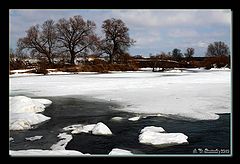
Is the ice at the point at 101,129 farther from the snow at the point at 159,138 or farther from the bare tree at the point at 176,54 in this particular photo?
the bare tree at the point at 176,54

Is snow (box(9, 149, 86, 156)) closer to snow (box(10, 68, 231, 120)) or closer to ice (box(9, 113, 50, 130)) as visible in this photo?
ice (box(9, 113, 50, 130))

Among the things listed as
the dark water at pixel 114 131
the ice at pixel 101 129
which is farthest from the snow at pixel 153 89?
the ice at pixel 101 129

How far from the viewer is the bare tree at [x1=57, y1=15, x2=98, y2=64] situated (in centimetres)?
428

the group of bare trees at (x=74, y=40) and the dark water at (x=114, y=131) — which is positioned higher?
the group of bare trees at (x=74, y=40)

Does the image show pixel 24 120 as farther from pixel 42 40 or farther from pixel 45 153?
pixel 42 40

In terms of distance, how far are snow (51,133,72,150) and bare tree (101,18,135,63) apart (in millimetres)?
1080

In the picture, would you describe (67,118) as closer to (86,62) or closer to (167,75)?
(86,62)

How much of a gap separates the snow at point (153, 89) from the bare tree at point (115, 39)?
0.29m

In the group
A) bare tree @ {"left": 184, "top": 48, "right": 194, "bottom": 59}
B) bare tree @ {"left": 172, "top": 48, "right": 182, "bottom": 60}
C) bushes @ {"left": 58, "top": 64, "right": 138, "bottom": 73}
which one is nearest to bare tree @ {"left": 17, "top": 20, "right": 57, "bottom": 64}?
bushes @ {"left": 58, "top": 64, "right": 138, "bottom": 73}

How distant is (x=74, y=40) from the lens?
4.40 meters

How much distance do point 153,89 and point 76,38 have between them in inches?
45.1

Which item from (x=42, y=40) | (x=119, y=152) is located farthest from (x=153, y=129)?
(x=42, y=40)

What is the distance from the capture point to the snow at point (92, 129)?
13.4ft
